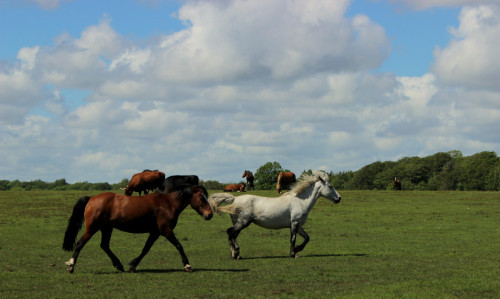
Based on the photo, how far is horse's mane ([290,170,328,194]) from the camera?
17.9 metres

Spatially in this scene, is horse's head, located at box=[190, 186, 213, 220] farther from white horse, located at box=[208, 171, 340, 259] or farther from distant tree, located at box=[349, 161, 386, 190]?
distant tree, located at box=[349, 161, 386, 190]

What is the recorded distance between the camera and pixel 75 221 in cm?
1400

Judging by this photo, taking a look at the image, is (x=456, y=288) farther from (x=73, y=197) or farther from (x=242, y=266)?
(x=73, y=197)

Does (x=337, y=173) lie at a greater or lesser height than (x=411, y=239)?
greater

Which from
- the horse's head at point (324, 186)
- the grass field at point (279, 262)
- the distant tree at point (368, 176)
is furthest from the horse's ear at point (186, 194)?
the distant tree at point (368, 176)

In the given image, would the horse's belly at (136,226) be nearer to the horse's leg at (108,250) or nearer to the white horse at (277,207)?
the horse's leg at (108,250)

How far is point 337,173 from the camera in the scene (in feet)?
486

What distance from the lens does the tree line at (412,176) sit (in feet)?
282

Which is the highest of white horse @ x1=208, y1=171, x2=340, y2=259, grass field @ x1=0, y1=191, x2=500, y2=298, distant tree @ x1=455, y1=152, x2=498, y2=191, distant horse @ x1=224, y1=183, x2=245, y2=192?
distant tree @ x1=455, y1=152, x2=498, y2=191

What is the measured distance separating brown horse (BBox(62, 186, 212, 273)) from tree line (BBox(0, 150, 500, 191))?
171ft

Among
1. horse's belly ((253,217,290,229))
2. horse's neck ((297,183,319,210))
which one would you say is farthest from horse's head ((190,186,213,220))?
horse's neck ((297,183,319,210))

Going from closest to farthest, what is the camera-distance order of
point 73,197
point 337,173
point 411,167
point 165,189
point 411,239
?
point 411,239
point 165,189
point 73,197
point 411,167
point 337,173

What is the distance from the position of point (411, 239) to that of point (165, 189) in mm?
15941

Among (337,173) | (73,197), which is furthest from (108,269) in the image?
(337,173)
